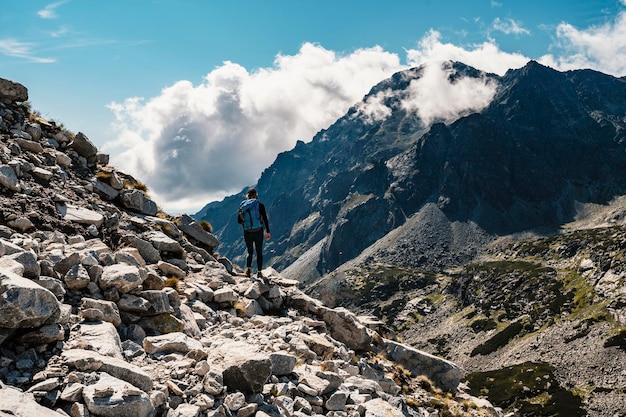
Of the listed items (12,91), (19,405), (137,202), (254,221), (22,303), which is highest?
(12,91)

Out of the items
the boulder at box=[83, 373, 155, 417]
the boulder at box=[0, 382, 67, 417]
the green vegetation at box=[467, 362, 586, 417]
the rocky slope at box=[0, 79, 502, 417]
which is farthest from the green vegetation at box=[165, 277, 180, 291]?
the green vegetation at box=[467, 362, 586, 417]

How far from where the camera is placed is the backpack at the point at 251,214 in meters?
20.3

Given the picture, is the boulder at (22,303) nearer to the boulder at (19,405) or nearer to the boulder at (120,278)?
the boulder at (19,405)

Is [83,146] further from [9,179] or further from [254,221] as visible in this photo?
[254,221]

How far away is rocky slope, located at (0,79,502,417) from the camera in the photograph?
26.9 ft

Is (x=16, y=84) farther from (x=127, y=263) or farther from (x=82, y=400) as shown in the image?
(x=82, y=400)

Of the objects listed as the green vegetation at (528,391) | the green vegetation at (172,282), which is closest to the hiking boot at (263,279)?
the green vegetation at (172,282)

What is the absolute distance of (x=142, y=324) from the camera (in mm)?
12156

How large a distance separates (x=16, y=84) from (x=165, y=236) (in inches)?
439

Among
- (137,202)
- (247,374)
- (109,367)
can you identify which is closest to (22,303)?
(109,367)

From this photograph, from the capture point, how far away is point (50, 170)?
1872 centimetres

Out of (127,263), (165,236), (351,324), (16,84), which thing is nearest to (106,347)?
(127,263)

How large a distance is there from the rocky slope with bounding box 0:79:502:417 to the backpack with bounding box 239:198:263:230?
2536mm

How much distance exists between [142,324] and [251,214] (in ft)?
29.5
